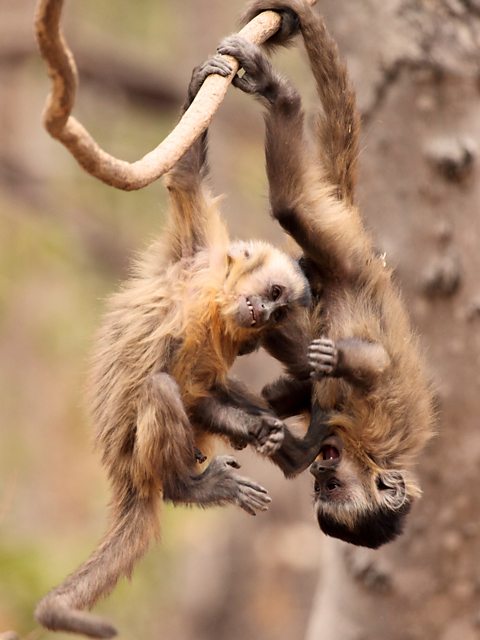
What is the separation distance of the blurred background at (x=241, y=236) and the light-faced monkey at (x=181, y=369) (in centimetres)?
30

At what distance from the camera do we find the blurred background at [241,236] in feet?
18.8

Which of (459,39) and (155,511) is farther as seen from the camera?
(459,39)

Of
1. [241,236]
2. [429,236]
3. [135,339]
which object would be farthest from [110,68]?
[135,339]

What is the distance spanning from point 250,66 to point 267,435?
1317 millimetres

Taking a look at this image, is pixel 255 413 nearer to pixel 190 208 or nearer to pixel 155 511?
pixel 155 511

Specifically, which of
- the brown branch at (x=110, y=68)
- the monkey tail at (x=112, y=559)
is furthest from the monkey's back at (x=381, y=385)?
the brown branch at (x=110, y=68)

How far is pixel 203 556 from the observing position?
10.2m

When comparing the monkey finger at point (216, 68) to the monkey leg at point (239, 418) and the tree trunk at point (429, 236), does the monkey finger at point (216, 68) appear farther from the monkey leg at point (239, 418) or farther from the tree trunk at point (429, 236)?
the tree trunk at point (429, 236)

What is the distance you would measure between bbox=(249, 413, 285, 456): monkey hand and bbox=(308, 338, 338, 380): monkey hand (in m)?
0.21

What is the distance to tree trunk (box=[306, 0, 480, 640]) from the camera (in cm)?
566

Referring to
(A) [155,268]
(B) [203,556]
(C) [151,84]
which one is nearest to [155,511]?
(A) [155,268]

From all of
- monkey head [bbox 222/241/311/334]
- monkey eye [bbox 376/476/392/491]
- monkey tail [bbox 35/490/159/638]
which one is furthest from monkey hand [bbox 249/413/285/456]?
monkey eye [bbox 376/476/392/491]

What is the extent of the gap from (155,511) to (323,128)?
5.40 feet

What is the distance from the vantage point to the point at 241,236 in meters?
10.5
